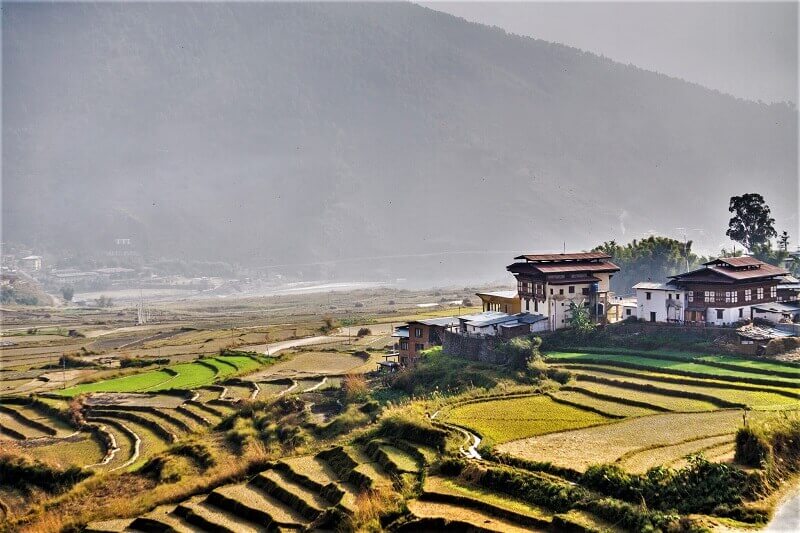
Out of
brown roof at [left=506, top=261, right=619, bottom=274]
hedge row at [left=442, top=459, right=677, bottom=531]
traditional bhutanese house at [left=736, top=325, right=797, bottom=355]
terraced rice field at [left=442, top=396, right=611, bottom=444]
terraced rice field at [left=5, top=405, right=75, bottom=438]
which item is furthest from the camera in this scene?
brown roof at [left=506, top=261, right=619, bottom=274]

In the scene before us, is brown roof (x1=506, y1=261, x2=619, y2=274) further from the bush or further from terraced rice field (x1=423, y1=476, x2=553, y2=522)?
terraced rice field (x1=423, y1=476, x2=553, y2=522)

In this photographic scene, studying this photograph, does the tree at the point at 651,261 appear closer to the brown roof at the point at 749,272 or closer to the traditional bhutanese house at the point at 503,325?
the brown roof at the point at 749,272

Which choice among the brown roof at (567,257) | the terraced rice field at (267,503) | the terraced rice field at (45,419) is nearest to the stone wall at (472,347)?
the brown roof at (567,257)

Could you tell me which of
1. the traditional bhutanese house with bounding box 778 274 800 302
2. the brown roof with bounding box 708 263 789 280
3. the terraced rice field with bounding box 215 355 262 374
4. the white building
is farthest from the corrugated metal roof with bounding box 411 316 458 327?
the traditional bhutanese house with bounding box 778 274 800 302

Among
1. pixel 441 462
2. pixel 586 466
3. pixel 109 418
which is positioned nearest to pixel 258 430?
pixel 109 418

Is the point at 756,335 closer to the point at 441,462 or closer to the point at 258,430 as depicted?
the point at 441,462

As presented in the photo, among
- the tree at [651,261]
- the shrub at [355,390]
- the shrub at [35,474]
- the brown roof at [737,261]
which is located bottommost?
the shrub at [35,474]
